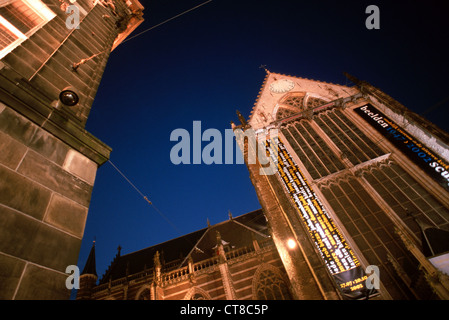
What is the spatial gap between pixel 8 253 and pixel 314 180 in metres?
16.8

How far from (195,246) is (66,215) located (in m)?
22.8

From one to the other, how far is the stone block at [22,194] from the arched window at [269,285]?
15.9 m

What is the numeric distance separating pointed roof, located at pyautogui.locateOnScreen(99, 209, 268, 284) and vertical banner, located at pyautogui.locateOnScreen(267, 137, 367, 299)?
267 inches

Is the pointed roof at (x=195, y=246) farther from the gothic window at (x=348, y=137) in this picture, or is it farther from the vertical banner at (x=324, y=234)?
the gothic window at (x=348, y=137)

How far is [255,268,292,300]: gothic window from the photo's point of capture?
1537 centimetres

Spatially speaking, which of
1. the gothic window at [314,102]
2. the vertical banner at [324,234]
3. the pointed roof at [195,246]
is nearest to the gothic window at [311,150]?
the vertical banner at [324,234]

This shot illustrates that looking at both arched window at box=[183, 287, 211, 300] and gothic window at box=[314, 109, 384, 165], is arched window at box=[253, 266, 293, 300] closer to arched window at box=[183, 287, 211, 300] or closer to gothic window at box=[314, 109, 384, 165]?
arched window at box=[183, 287, 211, 300]

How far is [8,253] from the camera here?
2053 mm

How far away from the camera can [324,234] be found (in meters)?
14.0

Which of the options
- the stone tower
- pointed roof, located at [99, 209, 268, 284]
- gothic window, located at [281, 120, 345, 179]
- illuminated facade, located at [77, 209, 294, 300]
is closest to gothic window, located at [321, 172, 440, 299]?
gothic window, located at [281, 120, 345, 179]

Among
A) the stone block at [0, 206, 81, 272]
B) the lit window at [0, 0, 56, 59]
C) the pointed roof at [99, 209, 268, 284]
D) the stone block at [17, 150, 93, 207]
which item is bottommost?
the stone block at [0, 206, 81, 272]

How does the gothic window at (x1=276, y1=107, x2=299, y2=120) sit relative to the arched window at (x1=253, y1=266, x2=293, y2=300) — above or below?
above
